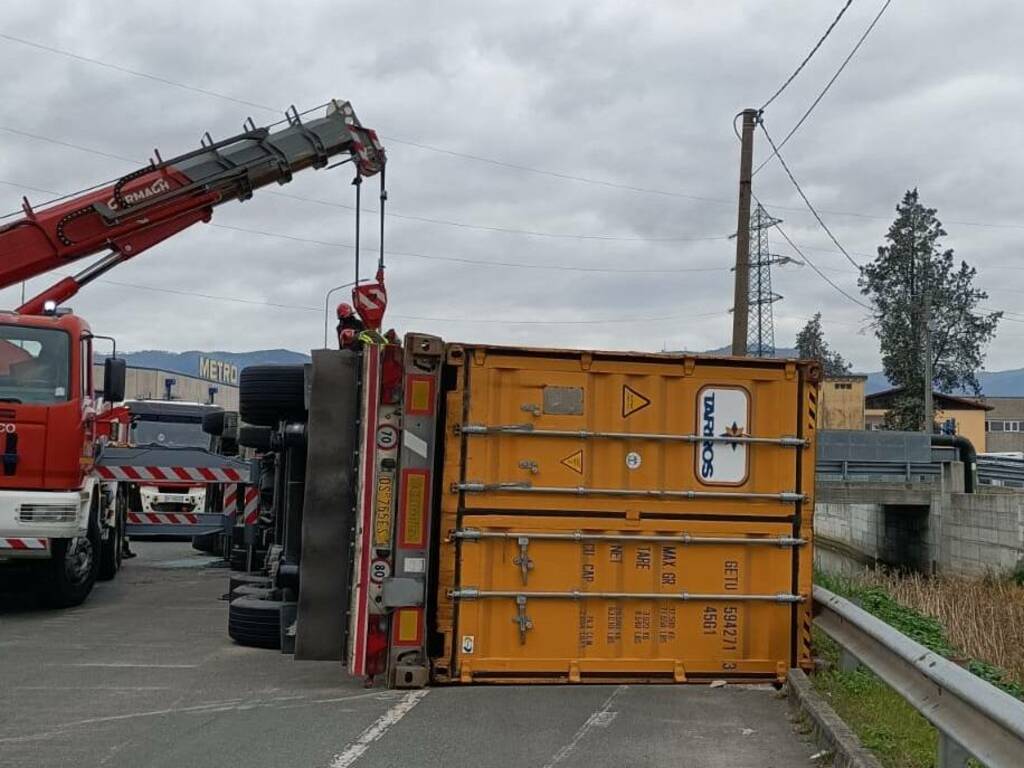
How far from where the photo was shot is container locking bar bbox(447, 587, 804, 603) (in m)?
7.87

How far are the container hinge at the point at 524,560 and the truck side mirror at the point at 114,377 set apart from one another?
6183 millimetres

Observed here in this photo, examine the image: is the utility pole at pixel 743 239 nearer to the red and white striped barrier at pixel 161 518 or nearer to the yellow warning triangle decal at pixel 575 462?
the red and white striped barrier at pixel 161 518

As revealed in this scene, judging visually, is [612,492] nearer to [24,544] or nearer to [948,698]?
[948,698]

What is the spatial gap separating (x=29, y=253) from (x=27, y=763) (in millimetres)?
8236

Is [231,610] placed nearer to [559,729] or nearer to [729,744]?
[559,729]

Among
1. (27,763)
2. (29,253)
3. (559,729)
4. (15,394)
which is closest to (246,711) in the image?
(27,763)

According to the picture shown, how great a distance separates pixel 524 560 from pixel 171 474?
28.1 feet

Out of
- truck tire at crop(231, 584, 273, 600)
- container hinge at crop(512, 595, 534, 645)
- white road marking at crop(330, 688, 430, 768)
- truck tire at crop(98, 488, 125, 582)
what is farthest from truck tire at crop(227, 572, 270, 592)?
container hinge at crop(512, 595, 534, 645)

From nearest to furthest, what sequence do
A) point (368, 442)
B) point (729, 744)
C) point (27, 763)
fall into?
point (27, 763) → point (729, 744) → point (368, 442)

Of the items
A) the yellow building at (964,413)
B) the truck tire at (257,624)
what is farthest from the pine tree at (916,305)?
the truck tire at (257,624)

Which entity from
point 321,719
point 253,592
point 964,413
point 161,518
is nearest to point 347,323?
point 253,592

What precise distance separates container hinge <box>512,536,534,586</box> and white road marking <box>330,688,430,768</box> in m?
1.02

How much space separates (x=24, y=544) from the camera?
11.2 m

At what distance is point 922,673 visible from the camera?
18.4 feet
